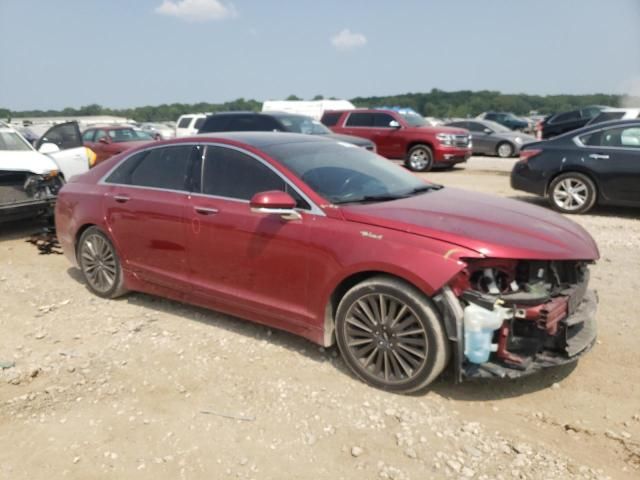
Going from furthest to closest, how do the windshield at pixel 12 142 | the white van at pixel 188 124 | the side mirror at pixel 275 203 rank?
the white van at pixel 188 124 → the windshield at pixel 12 142 → the side mirror at pixel 275 203

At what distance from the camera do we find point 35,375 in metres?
3.84

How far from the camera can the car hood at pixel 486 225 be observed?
10.6ft

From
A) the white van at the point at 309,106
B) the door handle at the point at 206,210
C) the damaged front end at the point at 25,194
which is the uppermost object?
the white van at the point at 309,106

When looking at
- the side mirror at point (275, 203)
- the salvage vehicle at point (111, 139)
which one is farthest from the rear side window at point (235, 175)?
the salvage vehicle at point (111, 139)

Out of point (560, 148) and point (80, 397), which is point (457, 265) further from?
point (560, 148)

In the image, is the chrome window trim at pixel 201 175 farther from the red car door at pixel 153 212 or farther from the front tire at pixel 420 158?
the front tire at pixel 420 158

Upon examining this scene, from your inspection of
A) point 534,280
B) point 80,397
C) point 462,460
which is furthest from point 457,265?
point 80,397

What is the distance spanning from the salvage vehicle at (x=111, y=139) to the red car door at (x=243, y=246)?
1264 cm

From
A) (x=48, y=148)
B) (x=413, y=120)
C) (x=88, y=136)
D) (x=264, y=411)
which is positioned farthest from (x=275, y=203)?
(x=88, y=136)

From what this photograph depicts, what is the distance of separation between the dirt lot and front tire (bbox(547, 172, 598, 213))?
4.23 m

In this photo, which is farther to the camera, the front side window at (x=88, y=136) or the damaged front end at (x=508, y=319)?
the front side window at (x=88, y=136)

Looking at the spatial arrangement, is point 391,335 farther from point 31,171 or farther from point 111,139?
point 111,139

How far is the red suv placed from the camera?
15320 millimetres

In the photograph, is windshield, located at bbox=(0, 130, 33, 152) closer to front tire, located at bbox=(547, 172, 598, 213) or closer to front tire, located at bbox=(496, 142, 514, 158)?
front tire, located at bbox=(547, 172, 598, 213)
